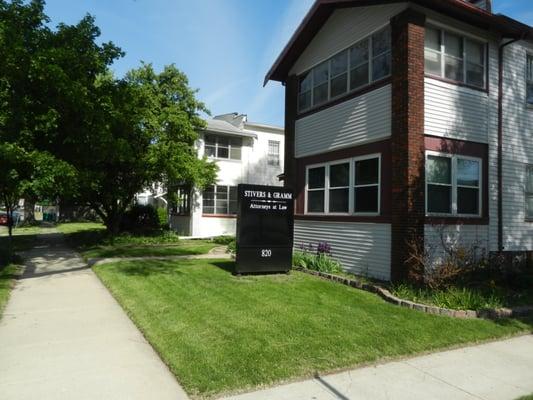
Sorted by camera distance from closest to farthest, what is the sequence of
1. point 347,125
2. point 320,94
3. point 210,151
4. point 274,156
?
point 347,125 < point 320,94 < point 210,151 < point 274,156

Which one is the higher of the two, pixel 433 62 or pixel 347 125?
pixel 433 62

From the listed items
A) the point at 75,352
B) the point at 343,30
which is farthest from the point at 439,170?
the point at 75,352

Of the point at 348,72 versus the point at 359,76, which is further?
the point at 348,72

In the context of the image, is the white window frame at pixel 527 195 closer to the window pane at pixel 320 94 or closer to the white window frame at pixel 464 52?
the white window frame at pixel 464 52

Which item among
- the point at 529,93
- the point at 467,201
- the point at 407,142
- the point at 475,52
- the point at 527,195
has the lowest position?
the point at 467,201

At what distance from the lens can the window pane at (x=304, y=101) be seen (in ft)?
46.4

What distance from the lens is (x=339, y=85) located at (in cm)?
1258

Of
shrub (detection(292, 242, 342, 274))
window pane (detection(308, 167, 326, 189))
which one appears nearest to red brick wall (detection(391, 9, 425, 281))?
shrub (detection(292, 242, 342, 274))

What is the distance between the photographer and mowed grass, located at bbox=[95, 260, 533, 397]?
495 centimetres

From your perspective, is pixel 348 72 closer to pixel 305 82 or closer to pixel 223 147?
pixel 305 82

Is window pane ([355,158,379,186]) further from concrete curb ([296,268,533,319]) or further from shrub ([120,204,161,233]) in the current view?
shrub ([120,204,161,233])

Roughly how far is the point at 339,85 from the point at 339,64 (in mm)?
685

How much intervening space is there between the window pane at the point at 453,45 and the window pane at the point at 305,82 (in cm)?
460

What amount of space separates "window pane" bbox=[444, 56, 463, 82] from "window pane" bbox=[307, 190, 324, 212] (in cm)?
469
